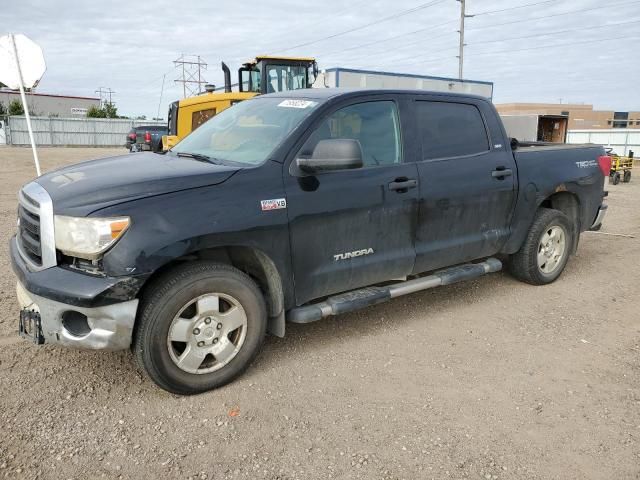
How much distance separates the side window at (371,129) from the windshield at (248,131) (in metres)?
0.21

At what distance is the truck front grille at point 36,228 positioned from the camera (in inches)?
118

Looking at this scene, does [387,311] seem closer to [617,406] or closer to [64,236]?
[617,406]

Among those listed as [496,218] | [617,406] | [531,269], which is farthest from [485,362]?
[531,269]

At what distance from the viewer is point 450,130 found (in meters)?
4.51

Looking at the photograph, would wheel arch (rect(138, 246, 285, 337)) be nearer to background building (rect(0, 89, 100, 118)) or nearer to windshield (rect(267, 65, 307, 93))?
windshield (rect(267, 65, 307, 93))

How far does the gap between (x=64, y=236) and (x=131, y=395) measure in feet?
3.51

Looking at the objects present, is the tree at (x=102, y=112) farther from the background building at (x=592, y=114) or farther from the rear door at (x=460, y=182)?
the rear door at (x=460, y=182)

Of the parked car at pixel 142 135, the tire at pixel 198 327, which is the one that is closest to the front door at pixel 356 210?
the tire at pixel 198 327

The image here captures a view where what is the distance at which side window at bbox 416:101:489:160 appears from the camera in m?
4.30

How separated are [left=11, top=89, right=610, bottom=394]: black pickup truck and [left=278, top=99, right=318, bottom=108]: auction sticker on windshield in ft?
0.06

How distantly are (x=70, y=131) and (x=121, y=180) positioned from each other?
45.8m

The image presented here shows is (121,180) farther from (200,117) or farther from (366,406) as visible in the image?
(200,117)

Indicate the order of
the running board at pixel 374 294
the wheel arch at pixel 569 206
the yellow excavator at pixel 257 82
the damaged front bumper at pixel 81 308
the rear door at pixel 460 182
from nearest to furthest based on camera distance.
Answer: the damaged front bumper at pixel 81 308 < the running board at pixel 374 294 < the rear door at pixel 460 182 < the wheel arch at pixel 569 206 < the yellow excavator at pixel 257 82

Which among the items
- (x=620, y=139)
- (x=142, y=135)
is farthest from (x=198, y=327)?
(x=620, y=139)
